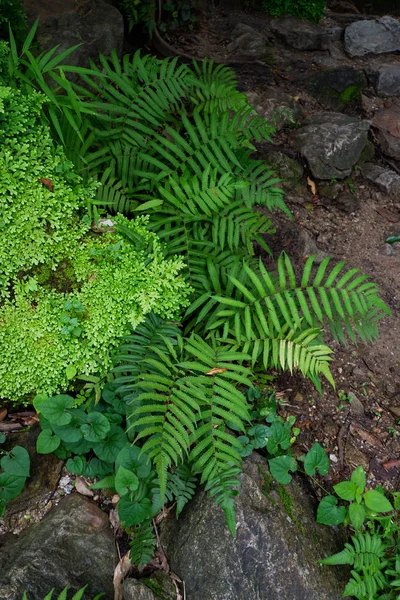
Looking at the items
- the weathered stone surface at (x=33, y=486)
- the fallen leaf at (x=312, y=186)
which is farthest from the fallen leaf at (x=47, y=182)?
the fallen leaf at (x=312, y=186)

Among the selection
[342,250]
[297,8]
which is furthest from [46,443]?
[297,8]

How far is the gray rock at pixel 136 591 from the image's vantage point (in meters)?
2.33

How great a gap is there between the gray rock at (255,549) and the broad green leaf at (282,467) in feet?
0.22

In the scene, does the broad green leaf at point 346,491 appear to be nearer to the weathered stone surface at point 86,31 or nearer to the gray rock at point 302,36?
the weathered stone surface at point 86,31

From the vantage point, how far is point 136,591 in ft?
7.68

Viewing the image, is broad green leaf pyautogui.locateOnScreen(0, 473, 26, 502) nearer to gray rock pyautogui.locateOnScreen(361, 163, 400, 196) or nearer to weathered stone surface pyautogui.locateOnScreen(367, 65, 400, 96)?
gray rock pyautogui.locateOnScreen(361, 163, 400, 196)

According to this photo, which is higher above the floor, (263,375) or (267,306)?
(267,306)

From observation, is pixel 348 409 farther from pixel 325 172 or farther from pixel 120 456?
pixel 325 172

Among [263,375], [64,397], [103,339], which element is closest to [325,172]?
[263,375]

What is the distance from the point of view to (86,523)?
2.54m

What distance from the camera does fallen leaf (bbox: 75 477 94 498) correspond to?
2.69 meters

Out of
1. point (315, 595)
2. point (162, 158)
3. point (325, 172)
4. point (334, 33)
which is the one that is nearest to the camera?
point (315, 595)

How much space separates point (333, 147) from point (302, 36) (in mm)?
2787

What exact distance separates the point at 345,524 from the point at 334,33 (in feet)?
22.8
